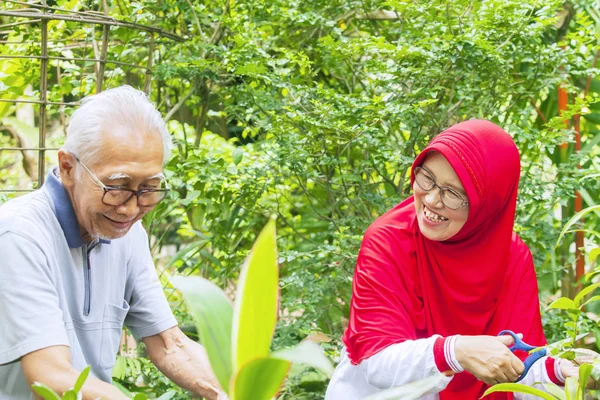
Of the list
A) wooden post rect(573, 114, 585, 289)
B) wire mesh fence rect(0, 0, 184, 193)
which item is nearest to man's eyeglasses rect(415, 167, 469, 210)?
wire mesh fence rect(0, 0, 184, 193)

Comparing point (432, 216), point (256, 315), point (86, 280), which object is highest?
point (256, 315)

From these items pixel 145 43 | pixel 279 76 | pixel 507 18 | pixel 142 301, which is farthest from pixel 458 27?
pixel 142 301

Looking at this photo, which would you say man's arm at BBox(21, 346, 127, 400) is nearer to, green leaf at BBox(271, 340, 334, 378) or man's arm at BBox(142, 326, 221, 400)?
man's arm at BBox(142, 326, 221, 400)

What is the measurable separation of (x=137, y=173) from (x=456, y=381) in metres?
1.07

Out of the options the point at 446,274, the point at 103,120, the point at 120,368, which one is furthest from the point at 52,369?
the point at 120,368

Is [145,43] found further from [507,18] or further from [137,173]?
[137,173]

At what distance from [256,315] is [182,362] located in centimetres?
124

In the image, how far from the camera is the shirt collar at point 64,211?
6.19ft

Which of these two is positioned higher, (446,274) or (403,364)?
(446,274)

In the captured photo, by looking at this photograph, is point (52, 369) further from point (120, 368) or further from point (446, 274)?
point (120, 368)

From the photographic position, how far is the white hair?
5.90 ft

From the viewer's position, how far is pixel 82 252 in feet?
6.43

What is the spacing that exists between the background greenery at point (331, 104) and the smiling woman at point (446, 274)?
0.67 meters

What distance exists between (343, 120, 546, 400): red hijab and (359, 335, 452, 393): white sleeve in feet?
0.19
